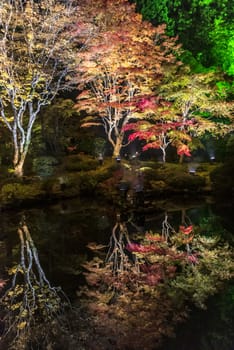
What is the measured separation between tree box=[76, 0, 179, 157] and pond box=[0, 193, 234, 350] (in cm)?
567

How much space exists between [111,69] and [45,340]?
569 inches

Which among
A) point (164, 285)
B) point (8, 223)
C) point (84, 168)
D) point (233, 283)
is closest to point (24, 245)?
point (8, 223)

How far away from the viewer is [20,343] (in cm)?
405

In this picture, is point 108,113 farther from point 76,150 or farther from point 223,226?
point 223,226

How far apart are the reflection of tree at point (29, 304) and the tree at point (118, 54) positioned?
10.9m

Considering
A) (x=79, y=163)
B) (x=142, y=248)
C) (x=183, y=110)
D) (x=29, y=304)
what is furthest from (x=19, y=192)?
(x=29, y=304)

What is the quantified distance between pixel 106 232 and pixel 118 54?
397 inches

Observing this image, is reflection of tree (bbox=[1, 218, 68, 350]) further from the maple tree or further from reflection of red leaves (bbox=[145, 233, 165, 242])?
the maple tree

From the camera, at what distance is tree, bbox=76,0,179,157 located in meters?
15.5

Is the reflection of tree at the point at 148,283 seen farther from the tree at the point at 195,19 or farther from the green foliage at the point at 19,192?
the tree at the point at 195,19

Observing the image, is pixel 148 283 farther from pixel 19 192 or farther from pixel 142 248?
pixel 19 192

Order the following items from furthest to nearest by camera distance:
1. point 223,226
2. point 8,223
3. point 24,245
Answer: point 8,223 < point 223,226 < point 24,245

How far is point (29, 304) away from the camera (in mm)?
5074

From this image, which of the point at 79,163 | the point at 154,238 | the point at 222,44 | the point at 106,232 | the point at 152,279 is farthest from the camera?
the point at 222,44
